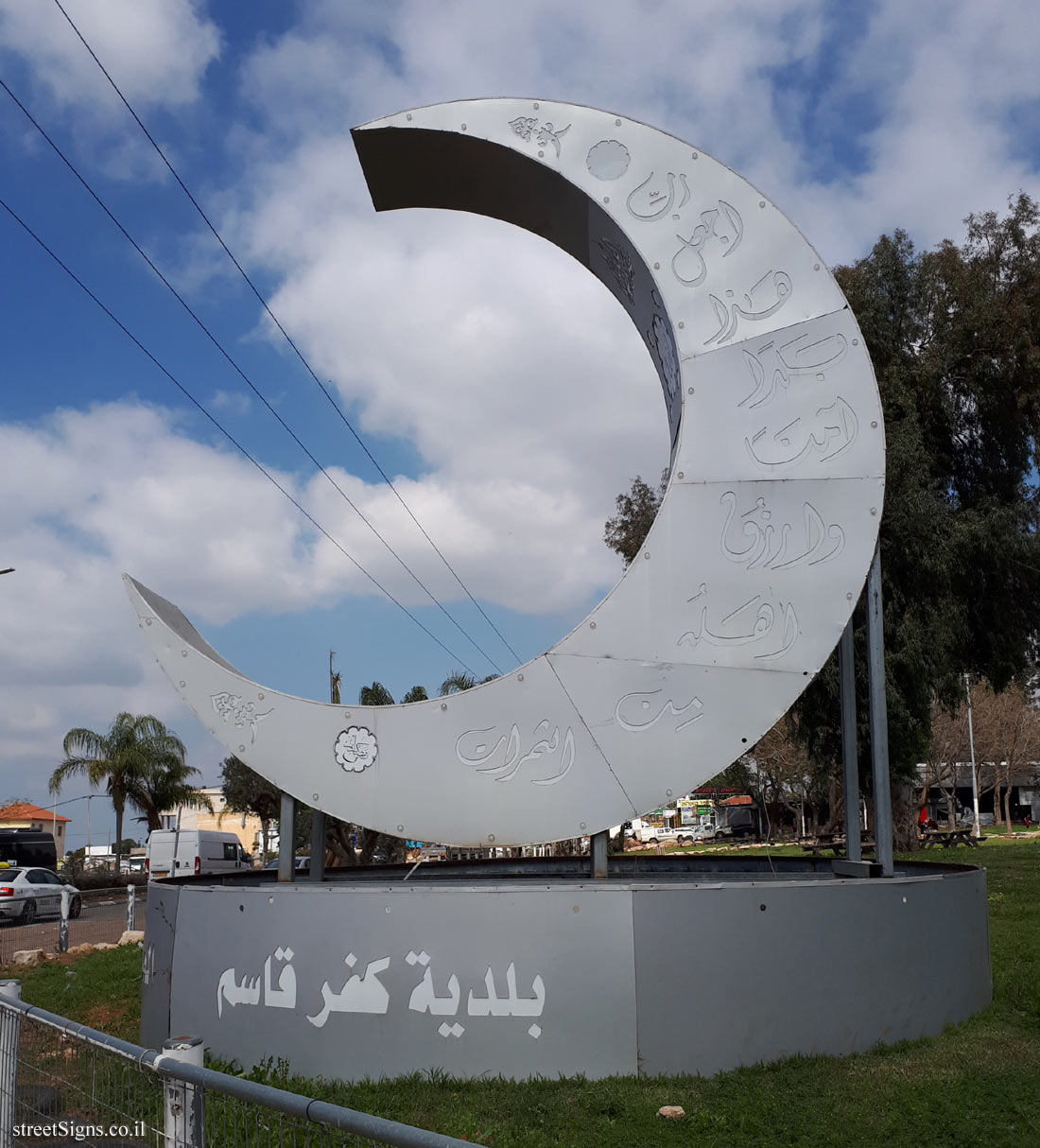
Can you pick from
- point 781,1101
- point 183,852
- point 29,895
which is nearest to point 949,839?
point 183,852

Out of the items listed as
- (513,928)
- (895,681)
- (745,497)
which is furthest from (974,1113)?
(895,681)

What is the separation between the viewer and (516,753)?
7352 millimetres

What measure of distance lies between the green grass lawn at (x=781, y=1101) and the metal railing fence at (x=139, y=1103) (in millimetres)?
1843

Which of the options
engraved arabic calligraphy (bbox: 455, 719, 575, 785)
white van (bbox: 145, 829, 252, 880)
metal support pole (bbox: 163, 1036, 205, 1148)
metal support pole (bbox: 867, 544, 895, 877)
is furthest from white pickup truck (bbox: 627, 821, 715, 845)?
metal support pole (bbox: 163, 1036, 205, 1148)

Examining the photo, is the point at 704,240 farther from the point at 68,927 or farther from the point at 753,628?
the point at 68,927

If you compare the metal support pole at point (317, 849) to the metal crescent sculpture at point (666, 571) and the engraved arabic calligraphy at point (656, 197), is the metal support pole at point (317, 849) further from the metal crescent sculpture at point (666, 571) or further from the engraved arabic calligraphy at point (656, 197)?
the engraved arabic calligraphy at point (656, 197)

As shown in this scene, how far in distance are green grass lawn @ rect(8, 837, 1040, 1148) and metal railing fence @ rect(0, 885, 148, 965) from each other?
8.68m

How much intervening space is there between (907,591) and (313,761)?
15.7 metres

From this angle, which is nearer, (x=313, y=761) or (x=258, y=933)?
(x=258, y=933)

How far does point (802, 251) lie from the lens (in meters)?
8.11

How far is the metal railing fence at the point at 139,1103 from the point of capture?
106 inches

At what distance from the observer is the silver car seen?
21547mm

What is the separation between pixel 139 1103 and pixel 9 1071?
131cm

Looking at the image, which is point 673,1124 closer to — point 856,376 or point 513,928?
point 513,928
